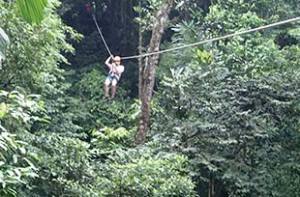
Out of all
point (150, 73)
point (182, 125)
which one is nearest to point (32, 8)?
point (182, 125)

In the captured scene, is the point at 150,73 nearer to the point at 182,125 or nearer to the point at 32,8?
the point at 182,125

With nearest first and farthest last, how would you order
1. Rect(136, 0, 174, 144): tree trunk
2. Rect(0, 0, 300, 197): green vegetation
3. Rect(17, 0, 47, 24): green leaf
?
Rect(17, 0, 47, 24): green leaf
Rect(0, 0, 300, 197): green vegetation
Rect(136, 0, 174, 144): tree trunk

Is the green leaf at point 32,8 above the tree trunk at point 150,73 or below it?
above

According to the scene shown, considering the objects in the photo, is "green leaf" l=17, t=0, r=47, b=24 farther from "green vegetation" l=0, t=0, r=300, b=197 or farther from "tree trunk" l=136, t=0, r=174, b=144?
"tree trunk" l=136, t=0, r=174, b=144

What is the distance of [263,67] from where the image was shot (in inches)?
261

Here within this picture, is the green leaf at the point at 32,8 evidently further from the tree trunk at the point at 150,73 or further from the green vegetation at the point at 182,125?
the tree trunk at the point at 150,73

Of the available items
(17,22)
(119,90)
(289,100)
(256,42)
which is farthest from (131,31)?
(17,22)

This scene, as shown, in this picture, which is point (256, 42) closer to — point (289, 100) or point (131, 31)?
point (289, 100)

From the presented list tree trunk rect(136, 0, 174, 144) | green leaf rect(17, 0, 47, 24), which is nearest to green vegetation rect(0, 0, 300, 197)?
tree trunk rect(136, 0, 174, 144)

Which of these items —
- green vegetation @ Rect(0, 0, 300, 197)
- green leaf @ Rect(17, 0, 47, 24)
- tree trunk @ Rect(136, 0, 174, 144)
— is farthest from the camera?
tree trunk @ Rect(136, 0, 174, 144)

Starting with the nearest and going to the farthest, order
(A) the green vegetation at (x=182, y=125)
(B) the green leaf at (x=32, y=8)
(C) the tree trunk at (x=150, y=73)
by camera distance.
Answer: (B) the green leaf at (x=32, y=8) → (A) the green vegetation at (x=182, y=125) → (C) the tree trunk at (x=150, y=73)

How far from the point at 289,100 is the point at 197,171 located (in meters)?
1.33

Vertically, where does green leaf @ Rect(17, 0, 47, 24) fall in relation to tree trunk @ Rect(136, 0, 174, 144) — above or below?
above

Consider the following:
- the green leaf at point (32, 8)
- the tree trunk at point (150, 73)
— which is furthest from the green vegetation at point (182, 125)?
the green leaf at point (32, 8)
